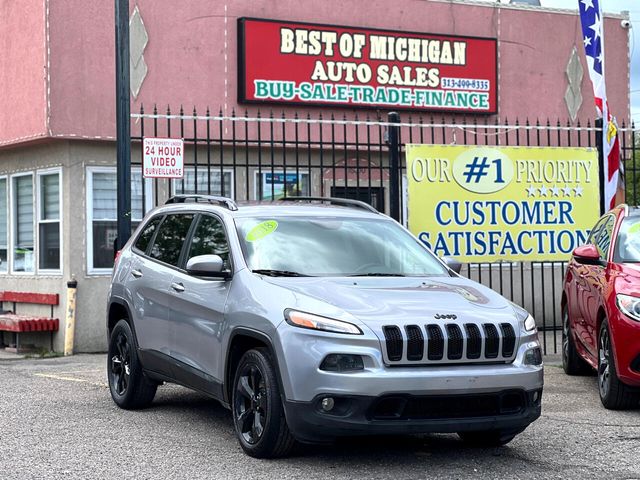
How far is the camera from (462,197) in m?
12.9

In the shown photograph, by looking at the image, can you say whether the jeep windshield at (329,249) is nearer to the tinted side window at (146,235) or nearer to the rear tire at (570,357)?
the tinted side window at (146,235)

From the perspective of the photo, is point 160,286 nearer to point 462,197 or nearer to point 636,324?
point 636,324

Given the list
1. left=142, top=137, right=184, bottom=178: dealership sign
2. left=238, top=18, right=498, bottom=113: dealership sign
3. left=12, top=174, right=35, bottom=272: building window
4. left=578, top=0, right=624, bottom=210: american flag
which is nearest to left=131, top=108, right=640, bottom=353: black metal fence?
left=238, top=18, right=498, bottom=113: dealership sign

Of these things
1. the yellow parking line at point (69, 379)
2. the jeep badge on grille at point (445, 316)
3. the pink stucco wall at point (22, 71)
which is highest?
the pink stucco wall at point (22, 71)

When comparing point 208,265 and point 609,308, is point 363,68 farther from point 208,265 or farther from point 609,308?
point 208,265

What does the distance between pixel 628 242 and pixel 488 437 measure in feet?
10.2

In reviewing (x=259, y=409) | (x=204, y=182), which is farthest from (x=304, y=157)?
(x=259, y=409)

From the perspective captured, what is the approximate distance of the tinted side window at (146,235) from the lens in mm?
9438

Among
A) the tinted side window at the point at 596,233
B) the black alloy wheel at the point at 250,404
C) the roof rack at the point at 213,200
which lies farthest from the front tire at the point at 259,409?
the tinted side window at the point at 596,233

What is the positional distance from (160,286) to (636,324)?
3745 millimetres

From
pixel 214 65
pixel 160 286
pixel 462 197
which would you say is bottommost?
pixel 160 286

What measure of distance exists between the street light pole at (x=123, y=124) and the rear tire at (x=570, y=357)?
15.4ft

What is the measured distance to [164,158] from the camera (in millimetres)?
11945

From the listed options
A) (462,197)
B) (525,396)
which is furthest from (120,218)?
(525,396)
